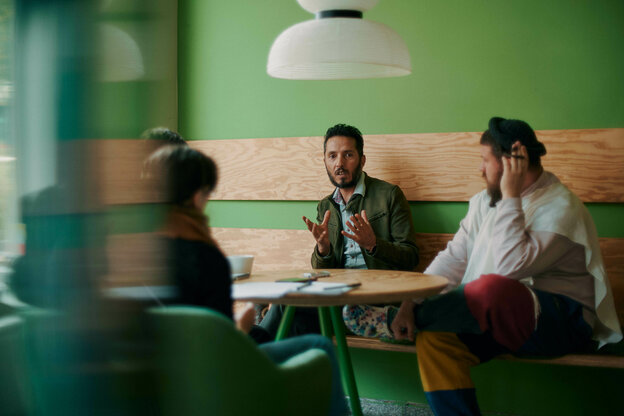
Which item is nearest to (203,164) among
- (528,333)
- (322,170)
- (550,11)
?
(528,333)

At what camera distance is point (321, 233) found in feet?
8.96

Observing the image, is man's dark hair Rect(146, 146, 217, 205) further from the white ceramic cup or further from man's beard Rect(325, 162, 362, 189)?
man's beard Rect(325, 162, 362, 189)

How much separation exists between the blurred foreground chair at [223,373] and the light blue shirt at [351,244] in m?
1.39

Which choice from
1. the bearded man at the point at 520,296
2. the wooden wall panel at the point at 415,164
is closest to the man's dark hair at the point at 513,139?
the bearded man at the point at 520,296

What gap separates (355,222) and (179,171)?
1.81m

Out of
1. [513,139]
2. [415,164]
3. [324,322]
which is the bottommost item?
[324,322]

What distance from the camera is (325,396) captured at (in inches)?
61.6

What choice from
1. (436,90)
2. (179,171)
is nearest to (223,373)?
(179,171)

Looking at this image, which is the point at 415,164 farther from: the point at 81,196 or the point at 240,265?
the point at 81,196

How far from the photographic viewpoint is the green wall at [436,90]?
281 centimetres

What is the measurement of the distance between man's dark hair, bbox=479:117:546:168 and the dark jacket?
2.00 ft

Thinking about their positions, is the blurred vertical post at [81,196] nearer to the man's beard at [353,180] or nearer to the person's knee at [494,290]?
the person's knee at [494,290]

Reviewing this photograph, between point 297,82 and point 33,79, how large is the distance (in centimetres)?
276

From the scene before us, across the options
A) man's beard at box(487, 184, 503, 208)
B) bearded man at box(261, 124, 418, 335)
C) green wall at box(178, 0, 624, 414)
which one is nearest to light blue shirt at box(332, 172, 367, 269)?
bearded man at box(261, 124, 418, 335)
